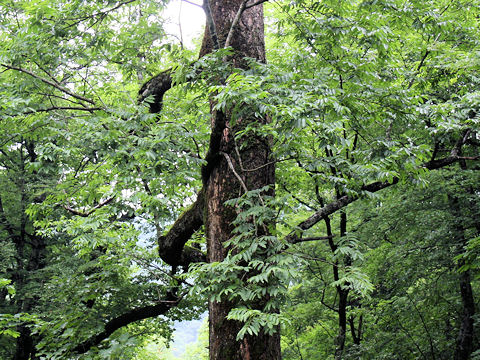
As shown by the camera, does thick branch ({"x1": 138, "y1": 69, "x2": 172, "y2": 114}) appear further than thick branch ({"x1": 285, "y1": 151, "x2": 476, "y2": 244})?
Yes

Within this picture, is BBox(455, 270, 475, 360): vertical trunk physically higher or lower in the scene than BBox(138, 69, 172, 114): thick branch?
lower

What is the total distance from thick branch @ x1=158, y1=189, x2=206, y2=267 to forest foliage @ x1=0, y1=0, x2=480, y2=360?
8.4 inches

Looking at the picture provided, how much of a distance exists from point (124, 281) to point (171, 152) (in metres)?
5.65

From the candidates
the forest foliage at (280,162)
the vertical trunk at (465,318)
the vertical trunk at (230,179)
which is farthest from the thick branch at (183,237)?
the vertical trunk at (465,318)

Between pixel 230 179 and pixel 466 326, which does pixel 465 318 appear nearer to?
pixel 466 326

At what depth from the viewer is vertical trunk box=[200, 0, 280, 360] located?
3299 mm

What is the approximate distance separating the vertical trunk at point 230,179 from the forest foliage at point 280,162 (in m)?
A: 0.20

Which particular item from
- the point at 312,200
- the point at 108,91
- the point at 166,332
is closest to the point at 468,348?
the point at 312,200

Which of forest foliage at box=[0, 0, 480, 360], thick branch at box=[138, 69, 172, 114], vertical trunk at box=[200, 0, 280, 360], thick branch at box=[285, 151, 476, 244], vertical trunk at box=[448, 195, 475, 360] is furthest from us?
vertical trunk at box=[448, 195, 475, 360]

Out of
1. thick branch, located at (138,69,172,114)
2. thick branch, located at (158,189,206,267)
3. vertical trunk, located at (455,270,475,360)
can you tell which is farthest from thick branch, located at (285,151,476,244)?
vertical trunk, located at (455,270,475,360)

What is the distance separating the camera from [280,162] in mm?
5426

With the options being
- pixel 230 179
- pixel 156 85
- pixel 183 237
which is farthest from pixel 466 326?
pixel 156 85

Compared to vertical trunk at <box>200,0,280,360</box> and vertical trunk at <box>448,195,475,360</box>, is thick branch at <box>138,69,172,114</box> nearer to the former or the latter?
vertical trunk at <box>200,0,280,360</box>

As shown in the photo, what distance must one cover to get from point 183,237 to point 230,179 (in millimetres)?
1544
